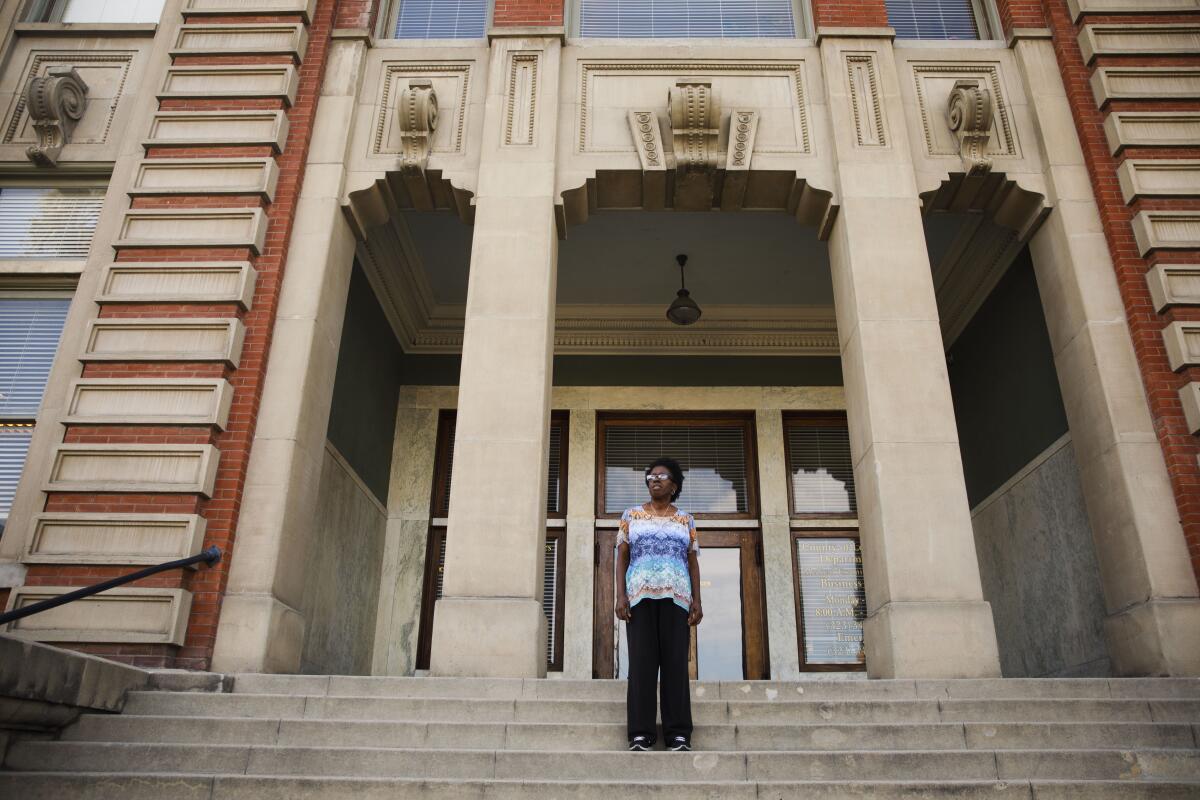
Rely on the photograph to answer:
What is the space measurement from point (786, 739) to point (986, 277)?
309 inches

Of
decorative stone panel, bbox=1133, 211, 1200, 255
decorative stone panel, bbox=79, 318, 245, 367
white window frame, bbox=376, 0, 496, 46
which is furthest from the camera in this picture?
white window frame, bbox=376, 0, 496, 46

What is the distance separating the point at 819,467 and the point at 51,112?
1036cm

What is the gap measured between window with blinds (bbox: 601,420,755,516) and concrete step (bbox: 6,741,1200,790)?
740 centimetres

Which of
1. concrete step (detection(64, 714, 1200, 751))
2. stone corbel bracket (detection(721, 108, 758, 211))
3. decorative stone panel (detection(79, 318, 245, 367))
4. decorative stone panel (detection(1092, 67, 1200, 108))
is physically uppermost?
decorative stone panel (detection(1092, 67, 1200, 108))

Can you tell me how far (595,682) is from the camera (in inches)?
228

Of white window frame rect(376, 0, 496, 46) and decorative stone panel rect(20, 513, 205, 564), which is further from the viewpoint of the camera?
white window frame rect(376, 0, 496, 46)

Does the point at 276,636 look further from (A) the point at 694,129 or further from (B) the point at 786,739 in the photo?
(A) the point at 694,129

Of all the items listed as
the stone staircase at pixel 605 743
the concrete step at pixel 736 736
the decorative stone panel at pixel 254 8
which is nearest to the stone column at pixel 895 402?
the stone staircase at pixel 605 743

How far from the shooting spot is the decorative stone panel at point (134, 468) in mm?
7227

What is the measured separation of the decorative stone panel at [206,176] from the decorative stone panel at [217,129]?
0.67 ft

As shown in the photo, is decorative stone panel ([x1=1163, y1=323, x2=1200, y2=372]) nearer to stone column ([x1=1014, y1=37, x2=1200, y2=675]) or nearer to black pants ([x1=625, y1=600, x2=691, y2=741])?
stone column ([x1=1014, y1=37, x2=1200, y2=675])

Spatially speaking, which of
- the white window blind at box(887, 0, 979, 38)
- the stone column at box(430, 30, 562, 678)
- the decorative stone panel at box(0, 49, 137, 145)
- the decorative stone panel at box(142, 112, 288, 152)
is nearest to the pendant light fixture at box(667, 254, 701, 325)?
the stone column at box(430, 30, 562, 678)

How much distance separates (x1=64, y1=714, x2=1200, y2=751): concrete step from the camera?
16.4 ft

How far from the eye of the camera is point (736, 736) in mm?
5051
